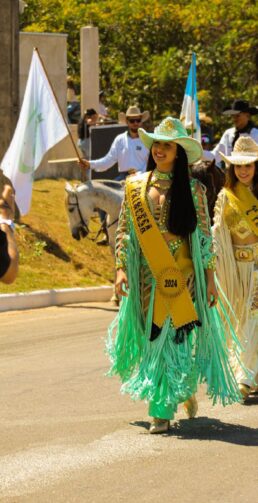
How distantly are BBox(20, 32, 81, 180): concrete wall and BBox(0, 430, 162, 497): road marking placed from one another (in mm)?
14262

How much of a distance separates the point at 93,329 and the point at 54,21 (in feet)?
61.3

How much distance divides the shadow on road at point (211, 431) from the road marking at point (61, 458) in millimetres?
271

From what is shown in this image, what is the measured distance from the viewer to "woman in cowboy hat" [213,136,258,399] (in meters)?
9.92

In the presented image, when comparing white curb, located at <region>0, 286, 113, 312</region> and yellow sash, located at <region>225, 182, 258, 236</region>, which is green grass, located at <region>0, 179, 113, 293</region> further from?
yellow sash, located at <region>225, 182, 258, 236</region>

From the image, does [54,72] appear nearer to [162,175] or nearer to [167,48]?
[167,48]

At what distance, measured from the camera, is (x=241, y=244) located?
32.7 feet

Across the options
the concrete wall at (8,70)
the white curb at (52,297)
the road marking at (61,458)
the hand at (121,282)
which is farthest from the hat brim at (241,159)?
the concrete wall at (8,70)

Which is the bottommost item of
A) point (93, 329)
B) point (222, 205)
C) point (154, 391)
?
point (93, 329)

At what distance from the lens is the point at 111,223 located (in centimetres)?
1659

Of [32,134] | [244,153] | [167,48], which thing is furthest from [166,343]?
[167,48]

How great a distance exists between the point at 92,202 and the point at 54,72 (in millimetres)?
7783

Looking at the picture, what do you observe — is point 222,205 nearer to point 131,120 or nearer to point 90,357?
point 90,357

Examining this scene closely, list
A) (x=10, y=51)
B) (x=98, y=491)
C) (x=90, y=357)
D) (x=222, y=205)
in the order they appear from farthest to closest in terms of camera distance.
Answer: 1. (x=10, y=51)
2. (x=90, y=357)
3. (x=222, y=205)
4. (x=98, y=491)

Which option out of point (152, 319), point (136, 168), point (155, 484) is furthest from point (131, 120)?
point (155, 484)
